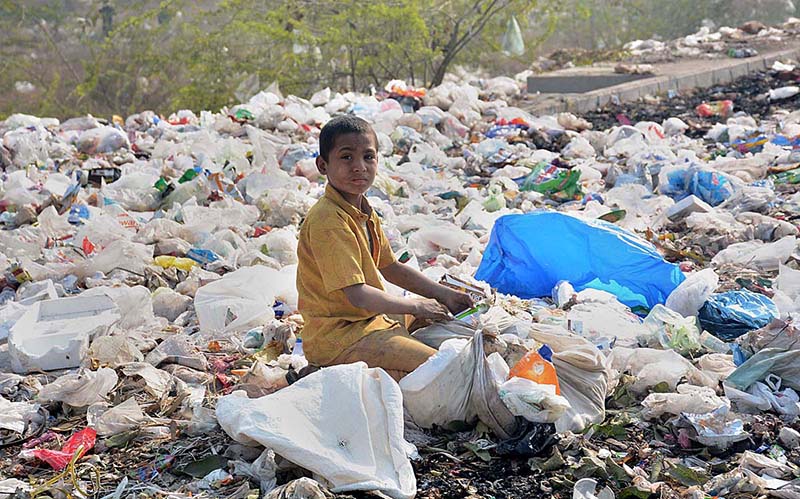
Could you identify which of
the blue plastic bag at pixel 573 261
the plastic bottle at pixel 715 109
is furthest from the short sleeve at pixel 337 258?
the plastic bottle at pixel 715 109

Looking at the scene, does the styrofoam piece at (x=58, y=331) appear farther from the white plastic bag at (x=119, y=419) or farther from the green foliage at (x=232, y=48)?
the green foliage at (x=232, y=48)

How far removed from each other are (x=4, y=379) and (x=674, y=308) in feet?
7.52

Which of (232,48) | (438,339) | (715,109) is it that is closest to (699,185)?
(438,339)

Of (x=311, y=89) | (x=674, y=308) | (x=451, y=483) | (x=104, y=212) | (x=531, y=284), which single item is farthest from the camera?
(x=311, y=89)

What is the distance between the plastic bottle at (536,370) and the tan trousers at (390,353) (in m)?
0.25

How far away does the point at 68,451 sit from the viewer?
239 centimetres

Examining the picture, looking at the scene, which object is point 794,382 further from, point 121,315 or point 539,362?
point 121,315

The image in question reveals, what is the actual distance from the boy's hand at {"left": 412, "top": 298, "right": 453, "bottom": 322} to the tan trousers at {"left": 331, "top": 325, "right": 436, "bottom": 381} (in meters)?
0.09

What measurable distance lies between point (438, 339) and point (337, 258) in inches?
15.8

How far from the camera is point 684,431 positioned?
235 centimetres

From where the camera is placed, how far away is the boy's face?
259 centimetres

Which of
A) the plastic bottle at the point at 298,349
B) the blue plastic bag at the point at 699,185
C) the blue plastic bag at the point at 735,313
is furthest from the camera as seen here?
the blue plastic bag at the point at 699,185

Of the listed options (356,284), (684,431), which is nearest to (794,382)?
(684,431)

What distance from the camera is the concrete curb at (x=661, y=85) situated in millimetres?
9070
